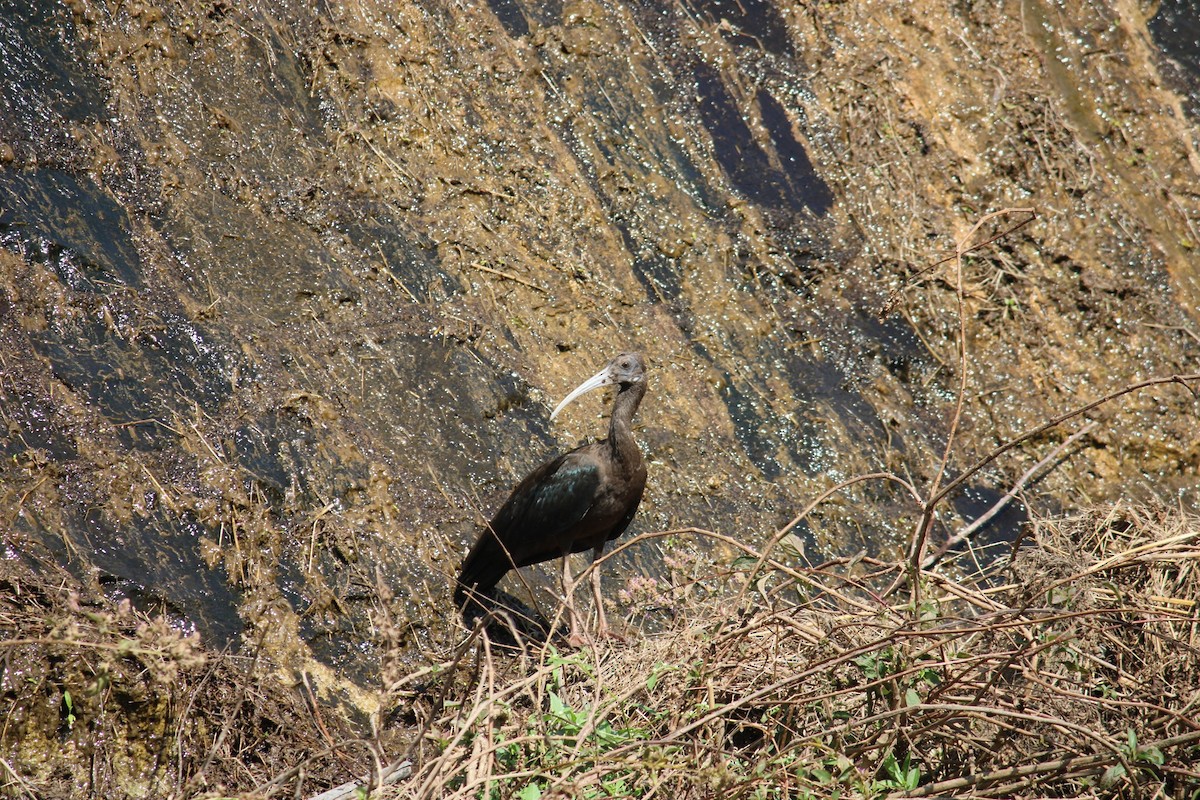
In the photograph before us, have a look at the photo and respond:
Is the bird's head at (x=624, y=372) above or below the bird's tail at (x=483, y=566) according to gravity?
above

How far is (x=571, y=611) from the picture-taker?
3881 mm

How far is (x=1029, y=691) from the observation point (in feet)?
11.2

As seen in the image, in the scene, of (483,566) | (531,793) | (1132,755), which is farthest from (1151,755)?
(483,566)

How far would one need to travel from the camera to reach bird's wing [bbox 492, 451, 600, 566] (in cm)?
564

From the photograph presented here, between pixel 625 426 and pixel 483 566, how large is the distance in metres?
1.06

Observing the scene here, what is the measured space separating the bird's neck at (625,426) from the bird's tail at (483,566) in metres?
0.81

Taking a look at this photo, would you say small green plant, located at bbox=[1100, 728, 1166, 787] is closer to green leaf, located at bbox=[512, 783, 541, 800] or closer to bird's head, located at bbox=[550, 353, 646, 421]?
green leaf, located at bbox=[512, 783, 541, 800]

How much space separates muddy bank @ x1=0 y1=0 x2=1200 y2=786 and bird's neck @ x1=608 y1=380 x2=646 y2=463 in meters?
0.95

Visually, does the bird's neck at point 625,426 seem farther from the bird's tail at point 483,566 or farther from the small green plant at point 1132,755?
the small green plant at point 1132,755

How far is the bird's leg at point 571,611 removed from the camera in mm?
3711

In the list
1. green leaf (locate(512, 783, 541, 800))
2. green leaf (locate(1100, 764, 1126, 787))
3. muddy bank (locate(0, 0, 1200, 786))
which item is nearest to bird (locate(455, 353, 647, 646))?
muddy bank (locate(0, 0, 1200, 786))

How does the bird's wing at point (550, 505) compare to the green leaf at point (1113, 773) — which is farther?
the bird's wing at point (550, 505)

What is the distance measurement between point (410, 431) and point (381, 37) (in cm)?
321

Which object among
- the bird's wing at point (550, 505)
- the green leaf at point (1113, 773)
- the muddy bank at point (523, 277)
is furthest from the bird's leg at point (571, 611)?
the green leaf at point (1113, 773)
